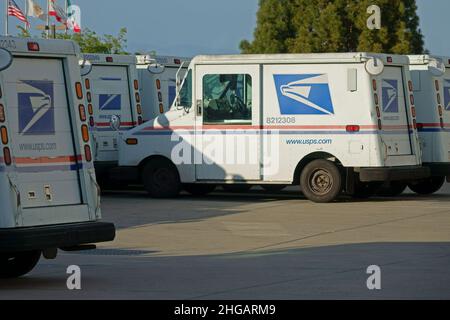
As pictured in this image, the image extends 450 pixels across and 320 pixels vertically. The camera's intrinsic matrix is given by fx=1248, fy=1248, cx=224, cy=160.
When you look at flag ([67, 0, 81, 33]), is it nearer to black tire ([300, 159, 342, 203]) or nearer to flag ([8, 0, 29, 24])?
flag ([8, 0, 29, 24])

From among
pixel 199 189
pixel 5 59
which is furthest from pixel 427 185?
pixel 5 59

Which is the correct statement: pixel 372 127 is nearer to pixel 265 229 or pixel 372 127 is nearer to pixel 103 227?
pixel 265 229

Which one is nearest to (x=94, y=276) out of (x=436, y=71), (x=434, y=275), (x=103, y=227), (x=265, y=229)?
(x=103, y=227)

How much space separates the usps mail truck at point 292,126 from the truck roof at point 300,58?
2cm

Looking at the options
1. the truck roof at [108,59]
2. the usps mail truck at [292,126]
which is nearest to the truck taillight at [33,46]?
the usps mail truck at [292,126]

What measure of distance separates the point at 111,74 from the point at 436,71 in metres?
6.75

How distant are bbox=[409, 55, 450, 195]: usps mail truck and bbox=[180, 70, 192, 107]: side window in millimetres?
4384

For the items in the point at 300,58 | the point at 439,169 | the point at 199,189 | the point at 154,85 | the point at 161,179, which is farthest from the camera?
the point at 154,85

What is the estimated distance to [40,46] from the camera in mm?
12906

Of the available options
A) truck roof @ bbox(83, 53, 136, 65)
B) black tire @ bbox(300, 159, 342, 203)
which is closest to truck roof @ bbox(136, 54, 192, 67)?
truck roof @ bbox(83, 53, 136, 65)

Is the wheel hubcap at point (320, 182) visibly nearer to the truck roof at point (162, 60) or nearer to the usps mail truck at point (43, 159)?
the truck roof at point (162, 60)

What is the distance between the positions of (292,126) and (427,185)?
4.08 m

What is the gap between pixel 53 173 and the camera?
1294 cm

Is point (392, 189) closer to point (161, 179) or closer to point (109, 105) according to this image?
point (161, 179)
